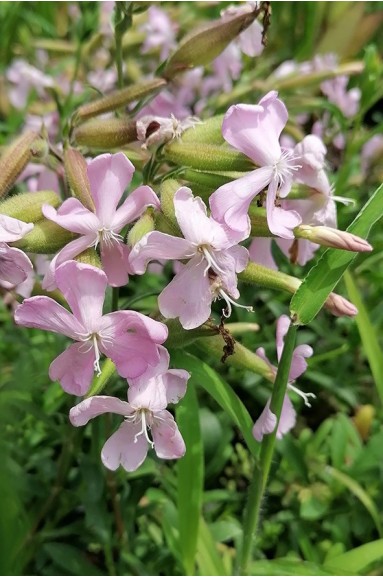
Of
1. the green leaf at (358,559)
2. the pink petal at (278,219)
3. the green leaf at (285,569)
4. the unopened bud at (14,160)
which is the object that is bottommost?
the green leaf at (358,559)

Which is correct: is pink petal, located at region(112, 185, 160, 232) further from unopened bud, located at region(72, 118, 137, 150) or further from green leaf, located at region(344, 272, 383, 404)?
green leaf, located at region(344, 272, 383, 404)

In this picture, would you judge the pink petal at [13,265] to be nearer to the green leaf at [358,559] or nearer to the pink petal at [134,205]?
the pink petal at [134,205]

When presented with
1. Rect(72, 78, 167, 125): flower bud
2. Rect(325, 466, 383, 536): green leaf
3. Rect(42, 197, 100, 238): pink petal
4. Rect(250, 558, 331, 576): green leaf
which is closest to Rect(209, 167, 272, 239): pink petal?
Rect(42, 197, 100, 238): pink petal

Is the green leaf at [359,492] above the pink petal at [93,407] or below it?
below

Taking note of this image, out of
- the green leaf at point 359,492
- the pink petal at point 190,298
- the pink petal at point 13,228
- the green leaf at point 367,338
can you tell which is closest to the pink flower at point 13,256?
the pink petal at point 13,228

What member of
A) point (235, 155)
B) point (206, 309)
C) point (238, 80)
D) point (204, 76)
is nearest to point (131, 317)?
point (206, 309)
